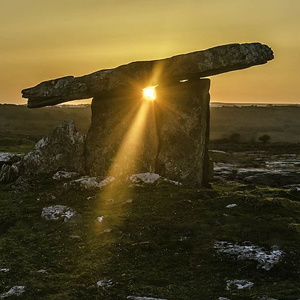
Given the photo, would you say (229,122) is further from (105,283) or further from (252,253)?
(105,283)

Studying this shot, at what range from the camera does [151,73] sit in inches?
878

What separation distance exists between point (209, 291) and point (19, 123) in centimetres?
8416

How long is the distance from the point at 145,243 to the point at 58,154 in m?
11.1

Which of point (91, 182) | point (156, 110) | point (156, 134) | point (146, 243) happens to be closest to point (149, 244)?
point (146, 243)

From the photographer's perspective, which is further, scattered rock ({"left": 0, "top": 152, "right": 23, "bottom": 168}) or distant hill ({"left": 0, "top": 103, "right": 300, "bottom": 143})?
distant hill ({"left": 0, "top": 103, "right": 300, "bottom": 143})

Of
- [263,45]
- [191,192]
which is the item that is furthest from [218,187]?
[263,45]

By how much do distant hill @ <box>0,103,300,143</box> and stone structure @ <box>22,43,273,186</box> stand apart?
46808mm

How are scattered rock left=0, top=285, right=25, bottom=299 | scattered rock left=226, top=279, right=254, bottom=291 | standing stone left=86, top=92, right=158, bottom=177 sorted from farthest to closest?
standing stone left=86, top=92, right=158, bottom=177 → scattered rock left=226, top=279, right=254, bottom=291 → scattered rock left=0, top=285, right=25, bottom=299

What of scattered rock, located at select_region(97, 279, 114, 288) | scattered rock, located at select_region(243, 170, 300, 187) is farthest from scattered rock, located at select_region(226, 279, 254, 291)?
scattered rock, located at select_region(243, 170, 300, 187)

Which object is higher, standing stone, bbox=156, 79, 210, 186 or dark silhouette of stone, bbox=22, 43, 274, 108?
dark silhouette of stone, bbox=22, 43, 274, 108

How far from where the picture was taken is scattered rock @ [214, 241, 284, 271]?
39.2 feet

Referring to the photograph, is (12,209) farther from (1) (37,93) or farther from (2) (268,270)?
(2) (268,270)

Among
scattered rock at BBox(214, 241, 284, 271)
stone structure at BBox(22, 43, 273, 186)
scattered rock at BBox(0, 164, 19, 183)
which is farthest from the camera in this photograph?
scattered rock at BBox(0, 164, 19, 183)

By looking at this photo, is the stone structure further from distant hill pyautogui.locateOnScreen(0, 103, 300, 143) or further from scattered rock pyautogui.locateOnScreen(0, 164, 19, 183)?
distant hill pyautogui.locateOnScreen(0, 103, 300, 143)
